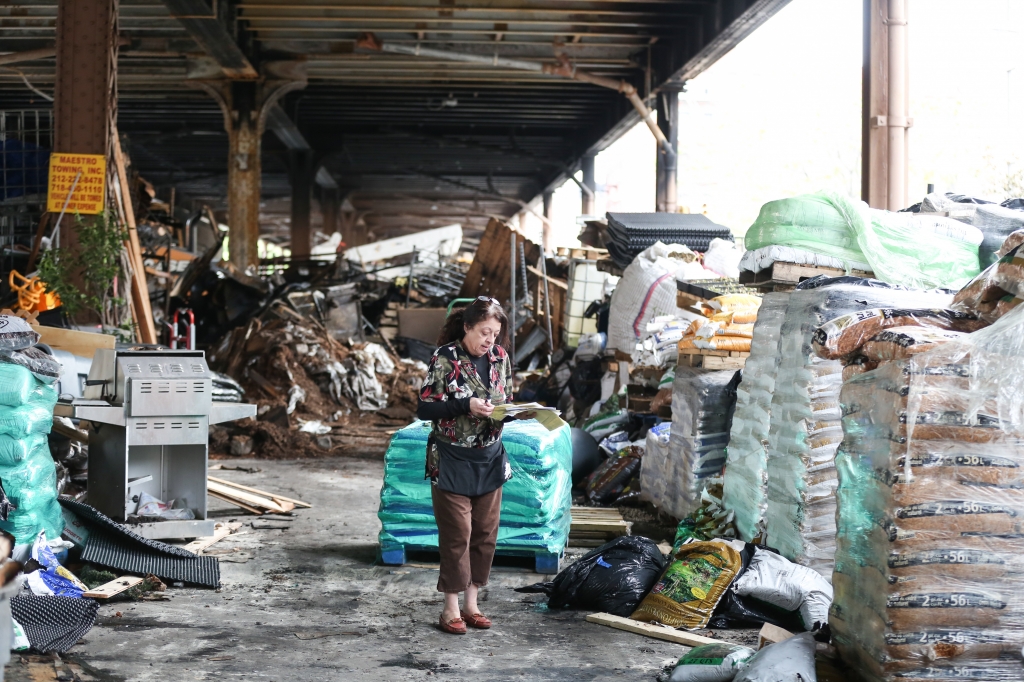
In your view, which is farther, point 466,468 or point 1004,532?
point 466,468

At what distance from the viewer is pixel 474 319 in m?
4.56

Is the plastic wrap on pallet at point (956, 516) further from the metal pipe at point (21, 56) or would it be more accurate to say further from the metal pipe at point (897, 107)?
the metal pipe at point (21, 56)

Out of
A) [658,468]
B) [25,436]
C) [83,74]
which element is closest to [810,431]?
[658,468]

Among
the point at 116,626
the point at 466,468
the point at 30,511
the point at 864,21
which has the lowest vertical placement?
the point at 116,626

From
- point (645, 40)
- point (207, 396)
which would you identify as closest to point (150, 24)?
point (645, 40)

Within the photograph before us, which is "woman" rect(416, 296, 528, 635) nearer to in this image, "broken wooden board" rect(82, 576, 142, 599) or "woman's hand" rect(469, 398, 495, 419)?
"woman's hand" rect(469, 398, 495, 419)

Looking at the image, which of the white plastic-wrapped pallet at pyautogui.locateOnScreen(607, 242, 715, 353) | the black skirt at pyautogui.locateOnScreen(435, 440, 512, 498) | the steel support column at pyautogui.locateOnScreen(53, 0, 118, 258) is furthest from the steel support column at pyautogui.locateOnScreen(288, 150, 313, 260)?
the black skirt at pyautogui.locateOnScreen(435, 440, 512, 498)

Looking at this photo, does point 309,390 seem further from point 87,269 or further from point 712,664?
point 712,664

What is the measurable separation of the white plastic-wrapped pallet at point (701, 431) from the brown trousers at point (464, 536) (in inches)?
89.7

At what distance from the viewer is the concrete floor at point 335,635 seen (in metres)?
3.88

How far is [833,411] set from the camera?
4926 millimetres

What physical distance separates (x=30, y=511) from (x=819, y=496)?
156 inches

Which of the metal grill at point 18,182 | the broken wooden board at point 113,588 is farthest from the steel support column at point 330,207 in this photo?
the broken wooden board at point 113,588

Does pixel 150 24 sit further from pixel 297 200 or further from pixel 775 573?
pixel 775 573
